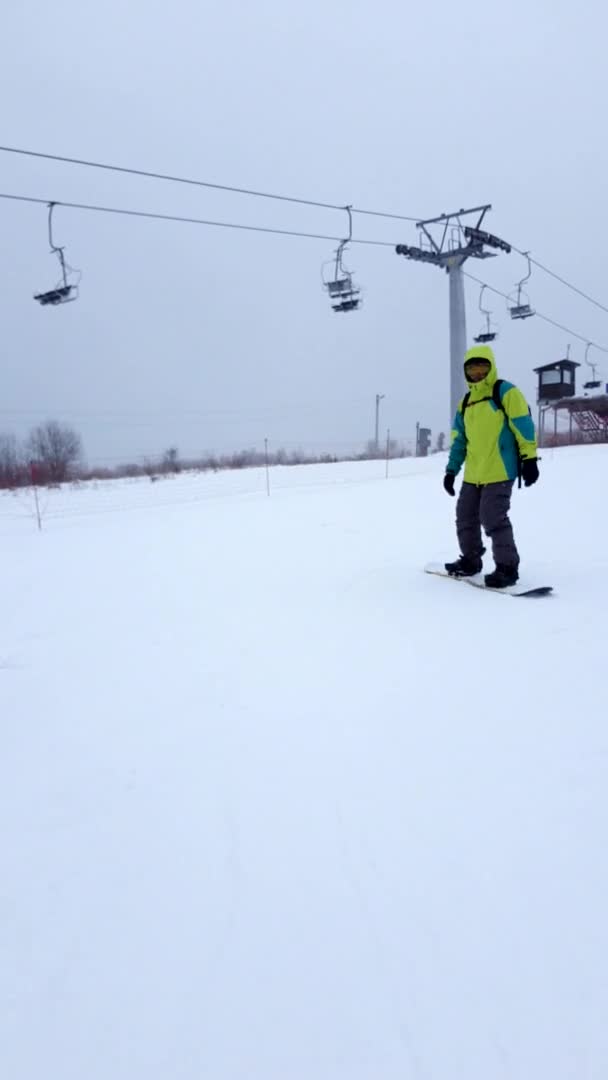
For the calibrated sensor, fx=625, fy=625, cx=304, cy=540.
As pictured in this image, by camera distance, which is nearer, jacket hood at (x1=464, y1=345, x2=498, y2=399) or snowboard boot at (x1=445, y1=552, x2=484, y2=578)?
jacket hood at (x1=464, y1=345, x2=498, y2=399)

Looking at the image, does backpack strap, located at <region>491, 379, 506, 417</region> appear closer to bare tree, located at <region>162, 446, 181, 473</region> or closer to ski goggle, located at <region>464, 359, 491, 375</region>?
ski goggle, located at <region>464, 359, 491, 375</region>

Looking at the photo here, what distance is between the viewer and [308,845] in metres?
1.61

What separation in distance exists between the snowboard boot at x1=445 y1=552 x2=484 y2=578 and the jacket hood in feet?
3.55

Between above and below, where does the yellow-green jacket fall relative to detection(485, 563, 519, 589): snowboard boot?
above

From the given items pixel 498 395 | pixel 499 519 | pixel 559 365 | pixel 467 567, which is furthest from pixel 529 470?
pixel 559 365

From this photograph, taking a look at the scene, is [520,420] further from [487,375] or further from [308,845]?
[308,845]

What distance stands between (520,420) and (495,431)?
0.53 ft

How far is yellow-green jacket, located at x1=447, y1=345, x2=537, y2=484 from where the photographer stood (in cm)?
388

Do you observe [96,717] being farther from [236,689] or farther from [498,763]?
[498,763]

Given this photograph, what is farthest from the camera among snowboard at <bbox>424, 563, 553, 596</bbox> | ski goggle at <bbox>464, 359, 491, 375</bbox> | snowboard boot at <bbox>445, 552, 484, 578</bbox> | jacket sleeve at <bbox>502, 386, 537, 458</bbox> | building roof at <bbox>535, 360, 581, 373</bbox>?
building roof at <bbox>535, 360, 581, 373</bbox>

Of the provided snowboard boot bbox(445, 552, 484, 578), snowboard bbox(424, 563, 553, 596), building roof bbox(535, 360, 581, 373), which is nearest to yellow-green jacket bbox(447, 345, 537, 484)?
snowboard boot bbox(445, 552, 484, 578)

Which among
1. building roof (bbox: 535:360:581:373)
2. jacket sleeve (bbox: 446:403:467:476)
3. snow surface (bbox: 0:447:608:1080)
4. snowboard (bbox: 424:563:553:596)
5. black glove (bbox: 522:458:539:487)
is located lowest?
snow surface (bbox: 0:447:608:1080)

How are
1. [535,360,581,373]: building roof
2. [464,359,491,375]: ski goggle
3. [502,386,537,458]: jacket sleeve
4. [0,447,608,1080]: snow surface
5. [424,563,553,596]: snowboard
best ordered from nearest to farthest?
[0,447,608,1080]: snow surface → [424,563,553,596]: snowboard → [502,386,537,458]: jacket sleeve → [464,359,491,375]: ski goggle → [535,360,581,373]: building roof

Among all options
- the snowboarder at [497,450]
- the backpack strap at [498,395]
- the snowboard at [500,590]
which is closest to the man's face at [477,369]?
the snowboarder at [497,450]
